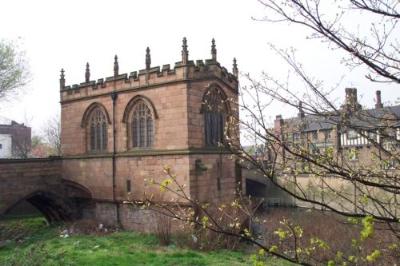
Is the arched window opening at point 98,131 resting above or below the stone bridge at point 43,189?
above

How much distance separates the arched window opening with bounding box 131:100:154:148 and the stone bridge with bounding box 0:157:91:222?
3973mm

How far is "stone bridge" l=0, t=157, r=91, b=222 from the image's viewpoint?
17109 mm

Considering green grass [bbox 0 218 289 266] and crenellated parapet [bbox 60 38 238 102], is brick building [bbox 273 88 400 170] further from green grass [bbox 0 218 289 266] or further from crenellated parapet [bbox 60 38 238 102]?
crenellated parapet [bbox 60 38 238 102]

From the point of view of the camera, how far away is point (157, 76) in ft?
54.6

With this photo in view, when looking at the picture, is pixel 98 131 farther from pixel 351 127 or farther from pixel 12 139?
pixel 12 139

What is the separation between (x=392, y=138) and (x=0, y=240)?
17902 millimetres

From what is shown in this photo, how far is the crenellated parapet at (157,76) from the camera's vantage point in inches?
623

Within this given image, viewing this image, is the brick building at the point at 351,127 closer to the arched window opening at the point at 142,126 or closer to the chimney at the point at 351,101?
the chimney at the point at 351,101

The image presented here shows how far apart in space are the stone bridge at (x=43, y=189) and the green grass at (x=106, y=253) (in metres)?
1.70

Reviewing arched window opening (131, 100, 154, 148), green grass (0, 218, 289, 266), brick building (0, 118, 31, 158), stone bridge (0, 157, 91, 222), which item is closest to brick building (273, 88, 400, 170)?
green grass (0, 218, 289, 266)

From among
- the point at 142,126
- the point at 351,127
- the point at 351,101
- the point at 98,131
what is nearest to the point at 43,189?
the point at 98,131

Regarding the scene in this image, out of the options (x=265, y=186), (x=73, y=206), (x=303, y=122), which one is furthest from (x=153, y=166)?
(x=265, y=186)

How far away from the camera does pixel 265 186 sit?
113 feet

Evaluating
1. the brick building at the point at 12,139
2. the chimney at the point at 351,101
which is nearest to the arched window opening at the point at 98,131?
the chimney at the point at 351,101
